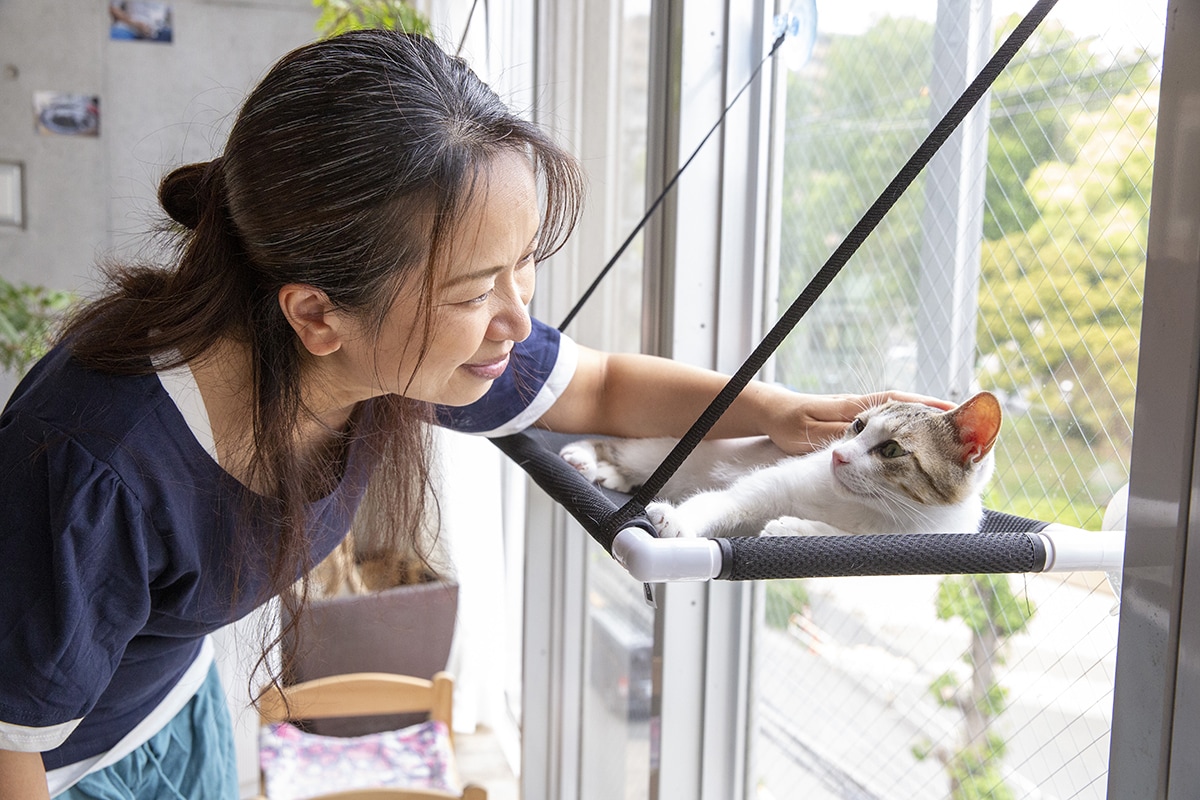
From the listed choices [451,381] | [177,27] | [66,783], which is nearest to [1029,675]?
[451,381]

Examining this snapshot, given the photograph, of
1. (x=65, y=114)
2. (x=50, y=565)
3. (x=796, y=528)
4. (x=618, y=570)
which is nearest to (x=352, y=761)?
(x=618, y=570)

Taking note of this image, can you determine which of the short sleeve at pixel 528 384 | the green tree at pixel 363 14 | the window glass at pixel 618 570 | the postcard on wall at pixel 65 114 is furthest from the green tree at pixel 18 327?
the short sleeve at pixel 528 384

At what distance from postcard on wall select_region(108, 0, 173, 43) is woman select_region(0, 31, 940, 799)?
115 inches

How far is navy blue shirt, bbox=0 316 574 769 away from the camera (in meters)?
0.72

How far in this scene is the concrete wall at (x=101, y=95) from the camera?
3.21 m

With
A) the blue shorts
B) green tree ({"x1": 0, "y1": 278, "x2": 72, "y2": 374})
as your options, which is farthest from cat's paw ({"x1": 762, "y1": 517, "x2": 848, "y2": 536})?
green tree ({"x1": 0, "y1": 278, "x2": 72, "y2": 374})

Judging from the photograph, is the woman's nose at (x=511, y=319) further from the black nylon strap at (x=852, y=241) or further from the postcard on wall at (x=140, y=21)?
the postcard on wall at (x=140, y=21)

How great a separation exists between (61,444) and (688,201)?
0.85m

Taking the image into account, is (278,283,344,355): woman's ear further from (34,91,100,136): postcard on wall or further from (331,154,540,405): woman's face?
(34,91,100,136): postcard on wall

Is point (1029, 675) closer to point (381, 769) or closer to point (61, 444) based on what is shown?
point (61, 444)

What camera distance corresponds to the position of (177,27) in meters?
3.32

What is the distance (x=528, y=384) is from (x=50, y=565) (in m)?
0.47

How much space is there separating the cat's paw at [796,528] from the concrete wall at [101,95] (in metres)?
3.05

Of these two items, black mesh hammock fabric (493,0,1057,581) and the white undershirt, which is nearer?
black mesh hammock fabric (493,0,1057,581)
